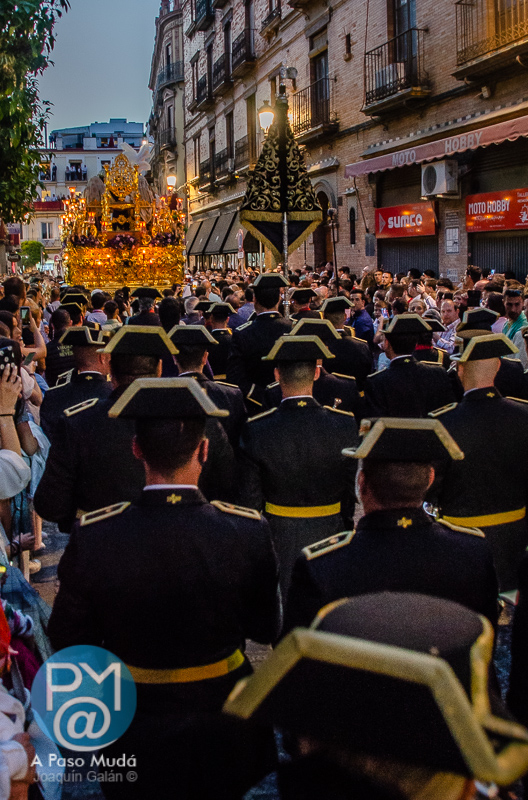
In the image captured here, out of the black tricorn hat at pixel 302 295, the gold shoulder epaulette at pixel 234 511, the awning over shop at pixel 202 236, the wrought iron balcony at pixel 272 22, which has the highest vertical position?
the wrought iron balcony at pixel 272 22

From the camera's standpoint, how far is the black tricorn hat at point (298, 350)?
169 inches

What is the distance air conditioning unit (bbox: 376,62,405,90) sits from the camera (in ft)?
56.7

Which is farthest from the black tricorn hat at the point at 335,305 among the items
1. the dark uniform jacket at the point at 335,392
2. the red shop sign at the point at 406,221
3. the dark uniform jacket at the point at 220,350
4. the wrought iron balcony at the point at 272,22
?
the wrought iron balcony at the point at 272,22

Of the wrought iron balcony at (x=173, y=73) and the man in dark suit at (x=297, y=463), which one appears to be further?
the wrought iron balcony at (x=173, y=73)

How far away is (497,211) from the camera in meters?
14.6

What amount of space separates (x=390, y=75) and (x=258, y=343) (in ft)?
43.8

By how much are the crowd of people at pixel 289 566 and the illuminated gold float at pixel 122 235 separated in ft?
Result: 30.8

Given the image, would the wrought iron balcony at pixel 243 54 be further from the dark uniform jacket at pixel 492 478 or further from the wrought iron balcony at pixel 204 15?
the dark uniform jacket at pixel 492 478

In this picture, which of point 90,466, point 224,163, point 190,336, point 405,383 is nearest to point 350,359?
point 405,383

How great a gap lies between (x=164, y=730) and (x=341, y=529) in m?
2.10

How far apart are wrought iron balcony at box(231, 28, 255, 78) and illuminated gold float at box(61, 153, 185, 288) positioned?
15.5 m

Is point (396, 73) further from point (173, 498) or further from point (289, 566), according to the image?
point (173, 498)

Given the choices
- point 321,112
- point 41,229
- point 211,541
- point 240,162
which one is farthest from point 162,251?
point 41,229

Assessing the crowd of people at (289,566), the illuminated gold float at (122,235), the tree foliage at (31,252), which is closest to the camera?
the crowd of people at (289,566)
